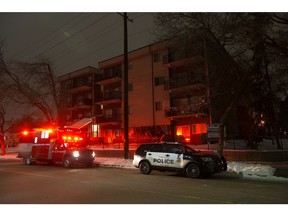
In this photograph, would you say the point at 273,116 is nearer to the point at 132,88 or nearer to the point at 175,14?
the point at 175,14

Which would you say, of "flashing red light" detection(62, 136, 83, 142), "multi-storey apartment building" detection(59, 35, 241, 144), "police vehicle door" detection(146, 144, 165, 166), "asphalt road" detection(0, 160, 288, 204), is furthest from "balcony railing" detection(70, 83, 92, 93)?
"asphalt road" detection(0, 160, 288, 204)

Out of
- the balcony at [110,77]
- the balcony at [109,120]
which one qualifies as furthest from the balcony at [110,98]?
the balcony at [109,120]

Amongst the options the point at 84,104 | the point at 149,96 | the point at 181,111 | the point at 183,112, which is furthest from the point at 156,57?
the point at 84,104

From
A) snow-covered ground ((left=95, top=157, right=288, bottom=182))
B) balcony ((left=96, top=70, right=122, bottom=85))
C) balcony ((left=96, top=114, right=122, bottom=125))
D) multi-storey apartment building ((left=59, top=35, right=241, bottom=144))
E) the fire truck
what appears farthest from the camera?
balcony ((left=96, top=70, right=122, bottom=85))

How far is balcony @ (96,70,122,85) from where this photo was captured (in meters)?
45.9

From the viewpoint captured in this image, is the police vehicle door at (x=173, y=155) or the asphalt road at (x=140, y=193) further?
the police vehicle door at (x=173, y=155)

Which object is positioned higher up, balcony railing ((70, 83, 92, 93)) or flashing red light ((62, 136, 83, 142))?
balcony railing ((70, 83, 92, 93))

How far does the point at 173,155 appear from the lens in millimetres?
15742

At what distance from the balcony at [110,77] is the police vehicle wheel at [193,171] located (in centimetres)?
3185

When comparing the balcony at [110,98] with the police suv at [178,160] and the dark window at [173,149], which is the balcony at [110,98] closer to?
the police suv at [178,160]

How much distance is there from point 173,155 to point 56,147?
34.8 feet

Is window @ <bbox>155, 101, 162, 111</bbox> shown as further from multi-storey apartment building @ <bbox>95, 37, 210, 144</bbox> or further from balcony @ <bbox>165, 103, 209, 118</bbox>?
balcony @ <bbox>165, 103, 209, 118</bbox>

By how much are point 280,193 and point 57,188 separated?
778 centimetres

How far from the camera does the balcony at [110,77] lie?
45.9 metres
